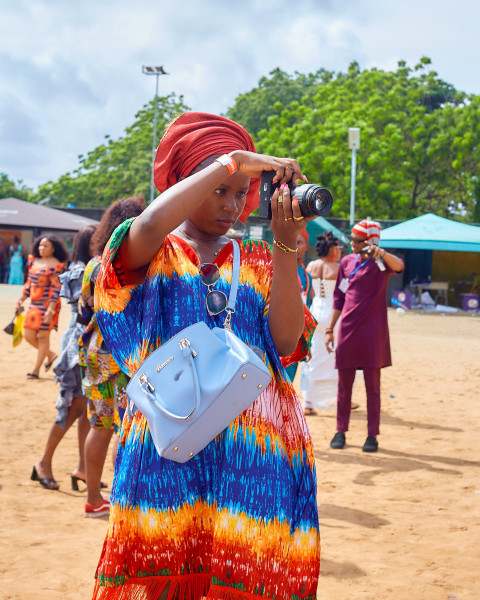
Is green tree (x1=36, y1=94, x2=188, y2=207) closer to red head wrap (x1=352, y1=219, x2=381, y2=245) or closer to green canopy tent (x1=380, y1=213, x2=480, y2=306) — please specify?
green canopy tent (x1=380, y1=213, x2=480, y2=306)

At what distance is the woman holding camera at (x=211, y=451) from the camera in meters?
1.88

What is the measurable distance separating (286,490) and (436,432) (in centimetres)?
595

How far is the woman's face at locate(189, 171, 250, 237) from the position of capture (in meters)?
2.07

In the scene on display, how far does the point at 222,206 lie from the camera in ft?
6.86

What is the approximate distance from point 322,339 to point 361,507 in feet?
11.5

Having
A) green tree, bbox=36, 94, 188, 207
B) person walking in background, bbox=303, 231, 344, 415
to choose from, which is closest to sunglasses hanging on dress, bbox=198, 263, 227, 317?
person walking in background, bbox=303, 231, 344, 415

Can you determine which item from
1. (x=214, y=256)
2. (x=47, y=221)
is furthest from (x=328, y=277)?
(x=47, y=221)

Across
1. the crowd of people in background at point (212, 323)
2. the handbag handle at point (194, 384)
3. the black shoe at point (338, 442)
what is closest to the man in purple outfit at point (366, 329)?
the black shoe at point (338, 442)

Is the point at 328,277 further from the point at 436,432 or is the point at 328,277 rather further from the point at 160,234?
the point at 160,234

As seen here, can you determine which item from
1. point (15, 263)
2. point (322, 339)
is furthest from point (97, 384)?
point (15, 263)

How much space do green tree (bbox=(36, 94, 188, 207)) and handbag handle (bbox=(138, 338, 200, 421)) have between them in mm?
48843

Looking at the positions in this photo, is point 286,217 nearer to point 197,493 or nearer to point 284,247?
point 284,247

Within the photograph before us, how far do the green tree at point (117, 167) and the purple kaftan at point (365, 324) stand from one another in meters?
44.1

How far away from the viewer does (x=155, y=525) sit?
74.6 inches
